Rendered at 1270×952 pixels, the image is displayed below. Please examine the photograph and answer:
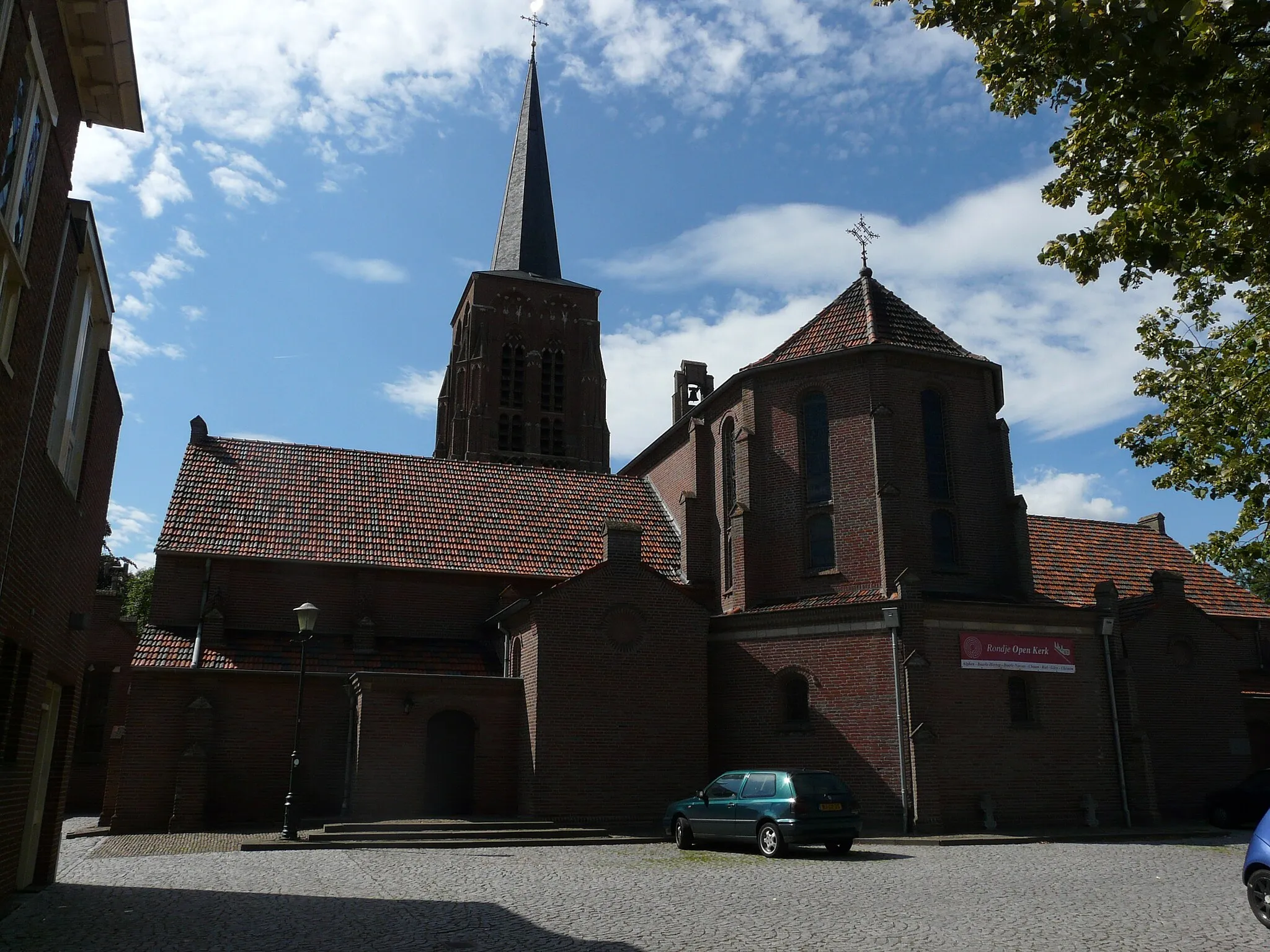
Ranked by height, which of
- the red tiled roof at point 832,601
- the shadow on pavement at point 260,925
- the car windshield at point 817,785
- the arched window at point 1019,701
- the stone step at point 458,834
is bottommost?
the shadow on pavement at point 260,925

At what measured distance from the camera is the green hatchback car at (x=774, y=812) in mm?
17719

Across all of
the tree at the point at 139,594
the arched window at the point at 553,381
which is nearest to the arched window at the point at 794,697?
the arched window at the point at 553,381

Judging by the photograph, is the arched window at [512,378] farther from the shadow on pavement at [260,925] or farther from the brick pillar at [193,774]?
the shadow on pavement at [260,925]

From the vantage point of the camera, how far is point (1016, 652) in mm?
23891

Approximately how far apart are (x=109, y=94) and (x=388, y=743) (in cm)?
1569

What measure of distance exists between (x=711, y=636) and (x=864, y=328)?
9515 millimetres

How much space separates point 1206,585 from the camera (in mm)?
33938

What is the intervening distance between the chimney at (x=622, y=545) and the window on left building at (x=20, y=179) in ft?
54.0

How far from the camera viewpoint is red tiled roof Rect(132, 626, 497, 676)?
24.0 metres

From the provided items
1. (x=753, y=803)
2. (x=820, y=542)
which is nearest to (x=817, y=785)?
(x=753, y=803)

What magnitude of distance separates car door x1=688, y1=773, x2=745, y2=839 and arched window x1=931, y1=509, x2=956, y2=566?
379 inches

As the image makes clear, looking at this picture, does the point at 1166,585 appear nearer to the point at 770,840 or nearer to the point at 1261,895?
the point at 770,840

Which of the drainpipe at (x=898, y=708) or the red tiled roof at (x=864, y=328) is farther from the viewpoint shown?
the red tiled roof at (x=864, y=328)

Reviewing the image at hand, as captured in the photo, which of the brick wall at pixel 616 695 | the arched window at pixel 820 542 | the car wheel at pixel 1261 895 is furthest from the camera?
the arched window at pixel 820 542
